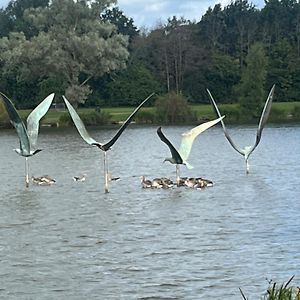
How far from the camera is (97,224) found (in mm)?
19156

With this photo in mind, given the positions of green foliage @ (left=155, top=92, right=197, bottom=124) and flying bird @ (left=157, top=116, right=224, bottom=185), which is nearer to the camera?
flying bird @ (left=157, top=116, right=224, bottom=185)

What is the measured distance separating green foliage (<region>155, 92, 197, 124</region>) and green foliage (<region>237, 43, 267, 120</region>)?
4.34 meters

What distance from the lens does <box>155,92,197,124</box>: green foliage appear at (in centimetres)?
6344

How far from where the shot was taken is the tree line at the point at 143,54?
6669 cm

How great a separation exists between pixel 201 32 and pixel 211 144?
44.9 metres

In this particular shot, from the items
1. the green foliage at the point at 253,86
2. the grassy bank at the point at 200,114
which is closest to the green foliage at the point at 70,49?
the grassy bank at the point at 200,114

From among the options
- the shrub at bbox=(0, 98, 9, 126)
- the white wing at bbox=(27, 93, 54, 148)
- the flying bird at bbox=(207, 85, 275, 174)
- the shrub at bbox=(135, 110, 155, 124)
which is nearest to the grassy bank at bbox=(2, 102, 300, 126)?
the shrub at bbox=(135, 110, 155, 124)

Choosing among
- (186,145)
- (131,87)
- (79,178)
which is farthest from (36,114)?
(131,87)

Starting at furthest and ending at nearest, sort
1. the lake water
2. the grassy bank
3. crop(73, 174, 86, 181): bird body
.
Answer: the grassy bank → crop(73, 174, 86, 181): bird body → the lake water

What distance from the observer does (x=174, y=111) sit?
6356 centimetres

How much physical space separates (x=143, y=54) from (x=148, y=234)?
63.7 m

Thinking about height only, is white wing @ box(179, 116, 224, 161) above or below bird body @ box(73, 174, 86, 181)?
above

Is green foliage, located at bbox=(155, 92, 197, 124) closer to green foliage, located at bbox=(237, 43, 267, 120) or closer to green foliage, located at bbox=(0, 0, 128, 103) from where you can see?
green foliage, located at bbox=(237, 43, 267, 120)

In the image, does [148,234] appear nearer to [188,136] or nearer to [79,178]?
[188,136]
